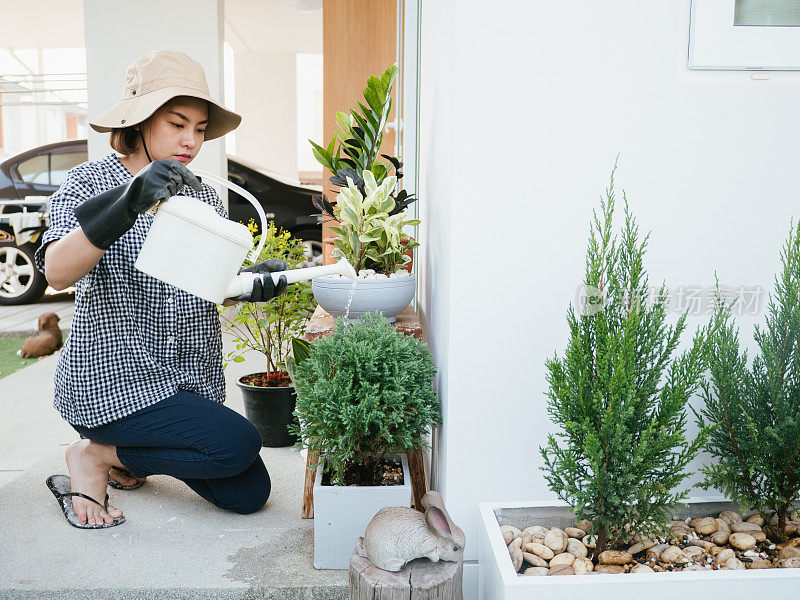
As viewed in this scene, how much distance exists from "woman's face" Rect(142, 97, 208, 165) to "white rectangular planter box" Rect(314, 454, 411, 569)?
3.23 feet

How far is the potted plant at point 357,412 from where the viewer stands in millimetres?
1609

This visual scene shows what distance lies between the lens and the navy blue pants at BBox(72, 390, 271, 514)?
1948mm

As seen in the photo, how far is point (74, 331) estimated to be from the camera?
1.95 meters

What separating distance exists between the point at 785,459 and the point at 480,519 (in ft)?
2.08

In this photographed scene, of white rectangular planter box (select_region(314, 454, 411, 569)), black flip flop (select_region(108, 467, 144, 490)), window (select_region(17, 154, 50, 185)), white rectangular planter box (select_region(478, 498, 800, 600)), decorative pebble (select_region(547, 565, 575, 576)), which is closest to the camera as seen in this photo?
white rectangular planter box (select_region(478, 498, 800, 600))

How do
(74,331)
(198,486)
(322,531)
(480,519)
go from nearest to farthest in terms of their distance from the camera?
(480,519) → (322,531) → (74,331) → (198,486)

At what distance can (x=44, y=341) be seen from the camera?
465 cm

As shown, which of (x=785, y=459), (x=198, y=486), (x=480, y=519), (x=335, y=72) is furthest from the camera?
(x=335, y=72)

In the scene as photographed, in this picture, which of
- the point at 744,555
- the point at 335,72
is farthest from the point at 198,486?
the point at 335,72

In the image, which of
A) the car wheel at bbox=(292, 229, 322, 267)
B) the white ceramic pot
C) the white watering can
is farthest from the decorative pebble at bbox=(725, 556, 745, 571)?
Answer: the car wheel at bbox=(292, 229, 322, 267)

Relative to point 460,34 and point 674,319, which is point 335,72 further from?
point 674,319

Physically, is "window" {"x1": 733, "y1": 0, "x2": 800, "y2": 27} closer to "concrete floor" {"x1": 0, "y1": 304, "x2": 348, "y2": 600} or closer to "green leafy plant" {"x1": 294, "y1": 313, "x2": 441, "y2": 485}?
"green leafy plant" {"x1": 294, "y1": 313, "x2": 441, "y2": 485}

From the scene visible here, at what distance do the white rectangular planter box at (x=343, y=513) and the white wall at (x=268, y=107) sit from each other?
1037 centimetres

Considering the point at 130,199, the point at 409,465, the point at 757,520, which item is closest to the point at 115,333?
the point at 130,199
